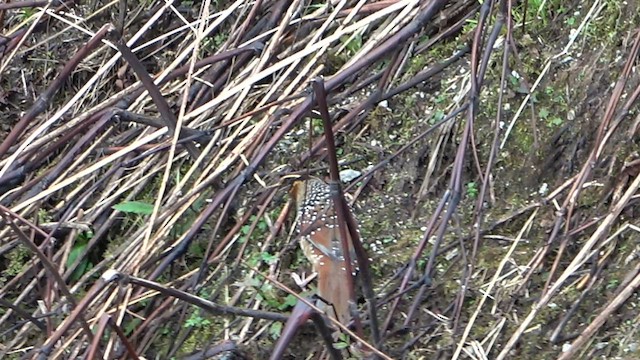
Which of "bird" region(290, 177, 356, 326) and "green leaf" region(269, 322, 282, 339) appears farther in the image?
"green leaf" region(269, 322, 282, 339)

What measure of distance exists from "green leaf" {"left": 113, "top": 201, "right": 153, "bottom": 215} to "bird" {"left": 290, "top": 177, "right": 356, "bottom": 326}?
0.51 m

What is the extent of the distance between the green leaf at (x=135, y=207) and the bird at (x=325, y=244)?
1.66ft

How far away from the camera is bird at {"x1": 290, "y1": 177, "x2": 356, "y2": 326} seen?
1.55 metres

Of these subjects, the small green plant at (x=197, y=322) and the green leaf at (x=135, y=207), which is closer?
the small green plant at (x=197, y=322)

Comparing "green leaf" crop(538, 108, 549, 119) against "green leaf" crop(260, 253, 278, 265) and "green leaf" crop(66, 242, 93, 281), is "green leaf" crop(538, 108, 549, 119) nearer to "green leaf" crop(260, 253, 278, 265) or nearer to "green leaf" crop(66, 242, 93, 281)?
"green leaf" crop(260, 253, 278, 265)

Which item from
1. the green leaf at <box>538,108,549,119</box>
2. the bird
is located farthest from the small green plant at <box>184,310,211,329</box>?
the green leaf at <box>538,108,549,119</box>

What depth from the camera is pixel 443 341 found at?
1.64 meters

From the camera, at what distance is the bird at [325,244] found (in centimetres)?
155

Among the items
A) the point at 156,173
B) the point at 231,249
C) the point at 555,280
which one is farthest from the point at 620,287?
the point at 156,173

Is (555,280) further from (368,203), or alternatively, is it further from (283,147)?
(283,147)

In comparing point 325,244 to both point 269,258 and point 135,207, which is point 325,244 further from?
point 135,207

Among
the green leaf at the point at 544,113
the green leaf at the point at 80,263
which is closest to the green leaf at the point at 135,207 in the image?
the green leaf at the point at 80,263

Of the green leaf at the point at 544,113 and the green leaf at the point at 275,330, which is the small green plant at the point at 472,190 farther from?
the green leaf at the point at 275,330

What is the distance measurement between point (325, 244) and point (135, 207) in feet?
2.19
